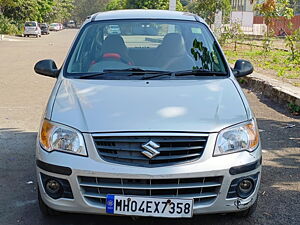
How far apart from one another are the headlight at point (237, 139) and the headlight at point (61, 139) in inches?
39.1

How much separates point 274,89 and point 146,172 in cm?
673

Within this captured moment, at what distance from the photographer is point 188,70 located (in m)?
4.41

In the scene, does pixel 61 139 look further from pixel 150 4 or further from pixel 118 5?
pixel 118 5

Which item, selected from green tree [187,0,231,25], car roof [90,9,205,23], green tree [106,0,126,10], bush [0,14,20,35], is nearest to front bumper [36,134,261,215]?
car roof [90,9,205,23]

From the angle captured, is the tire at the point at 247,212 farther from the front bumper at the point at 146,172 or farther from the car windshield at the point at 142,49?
the car windshield at the point at 142,49

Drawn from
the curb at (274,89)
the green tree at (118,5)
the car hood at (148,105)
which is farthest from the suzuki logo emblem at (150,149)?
the green tree at (118,5)

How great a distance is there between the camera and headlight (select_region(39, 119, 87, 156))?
3.28 m

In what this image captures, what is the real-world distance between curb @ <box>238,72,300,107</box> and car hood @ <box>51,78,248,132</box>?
15.2 feet

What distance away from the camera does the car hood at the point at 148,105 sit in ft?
10.8

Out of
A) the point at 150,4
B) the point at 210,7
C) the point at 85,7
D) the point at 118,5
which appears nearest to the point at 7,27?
the point at 150,4

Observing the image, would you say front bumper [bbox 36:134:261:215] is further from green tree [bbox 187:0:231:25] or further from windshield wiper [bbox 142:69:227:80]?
green tree [bbox 187:0:231:25]

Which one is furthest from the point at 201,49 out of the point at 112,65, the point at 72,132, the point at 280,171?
the point at 72,132

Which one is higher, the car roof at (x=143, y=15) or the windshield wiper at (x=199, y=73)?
the car roof at (x=143, y=15)

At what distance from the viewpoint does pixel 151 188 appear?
318cm
